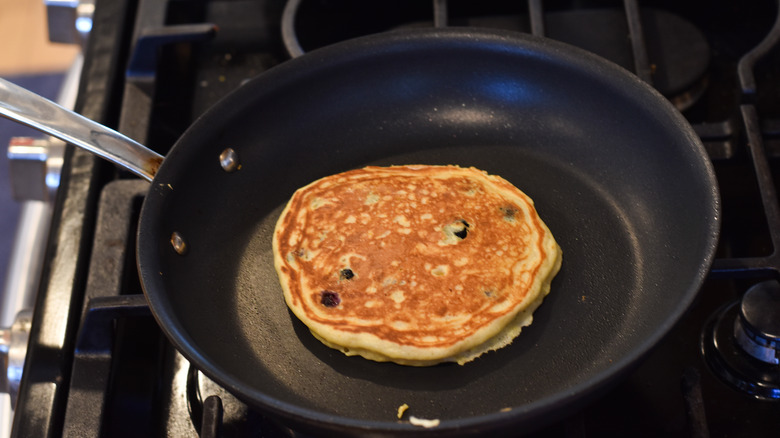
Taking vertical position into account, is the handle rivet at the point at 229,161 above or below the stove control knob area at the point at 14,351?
above

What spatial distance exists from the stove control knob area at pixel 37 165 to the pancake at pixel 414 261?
40 cm

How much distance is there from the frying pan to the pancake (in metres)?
0.03

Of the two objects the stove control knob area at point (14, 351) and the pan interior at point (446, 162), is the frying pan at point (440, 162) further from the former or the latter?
the stove control knob area at point (14, 351)

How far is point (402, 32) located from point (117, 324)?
1.94 ft

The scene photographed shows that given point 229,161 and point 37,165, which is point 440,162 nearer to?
point 229,161

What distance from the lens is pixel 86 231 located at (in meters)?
1.06

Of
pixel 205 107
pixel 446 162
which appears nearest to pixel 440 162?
pixel 446 162

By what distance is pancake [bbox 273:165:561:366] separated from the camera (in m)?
0.88

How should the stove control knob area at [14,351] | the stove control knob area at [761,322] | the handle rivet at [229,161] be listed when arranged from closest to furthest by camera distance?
1. the stove control knob area at [761,322]
2. the stove control knob area at [14,351]
3. the handle rivet at [229,161]

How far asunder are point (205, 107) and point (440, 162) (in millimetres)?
441

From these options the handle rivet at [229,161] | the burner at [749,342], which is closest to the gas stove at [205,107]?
the burner at [749,342]

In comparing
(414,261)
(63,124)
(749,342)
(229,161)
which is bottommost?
(749,342)

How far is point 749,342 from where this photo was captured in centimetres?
87

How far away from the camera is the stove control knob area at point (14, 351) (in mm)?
952
